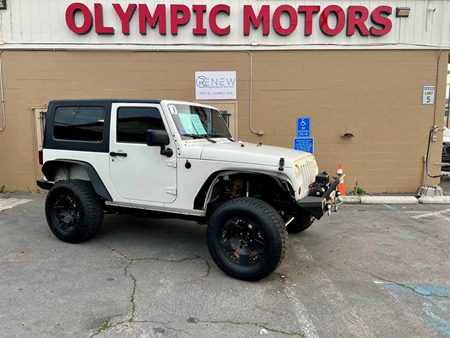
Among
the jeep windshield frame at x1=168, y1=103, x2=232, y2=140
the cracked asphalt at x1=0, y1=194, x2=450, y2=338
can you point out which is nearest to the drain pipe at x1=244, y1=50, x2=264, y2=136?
the jeep windshield frame at x1=168, y1=103, x2=232, y2=140

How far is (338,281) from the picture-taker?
390 centimetres

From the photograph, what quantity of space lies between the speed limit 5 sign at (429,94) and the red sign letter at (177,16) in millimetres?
5771

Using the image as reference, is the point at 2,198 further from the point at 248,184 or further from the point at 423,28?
the point at 423,28

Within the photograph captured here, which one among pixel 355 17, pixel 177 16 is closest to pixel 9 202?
pixel 177 16

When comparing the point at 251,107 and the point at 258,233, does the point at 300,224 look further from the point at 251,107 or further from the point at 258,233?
the point at 251,107

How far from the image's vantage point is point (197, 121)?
4.73 m

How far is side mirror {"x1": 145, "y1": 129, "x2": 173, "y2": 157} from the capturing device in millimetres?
4012

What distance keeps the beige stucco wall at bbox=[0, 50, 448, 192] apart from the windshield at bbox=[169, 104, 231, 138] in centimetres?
318

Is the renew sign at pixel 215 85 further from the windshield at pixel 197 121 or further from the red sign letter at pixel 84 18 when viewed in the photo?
the windshield at pixel 197 121

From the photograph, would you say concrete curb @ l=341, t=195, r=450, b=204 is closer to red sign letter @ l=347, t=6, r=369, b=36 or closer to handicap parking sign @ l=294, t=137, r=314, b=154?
handicap parking sign @ l=294, t=137, r=314, b=154

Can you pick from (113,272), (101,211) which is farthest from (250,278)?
(101,211)

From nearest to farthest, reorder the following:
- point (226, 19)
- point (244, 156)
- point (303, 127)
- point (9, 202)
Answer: point (244, 156) < point (9, 202) < point (226, 19) < point (303, 127)

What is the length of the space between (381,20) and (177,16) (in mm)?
4674

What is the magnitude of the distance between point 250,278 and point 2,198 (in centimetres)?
673
